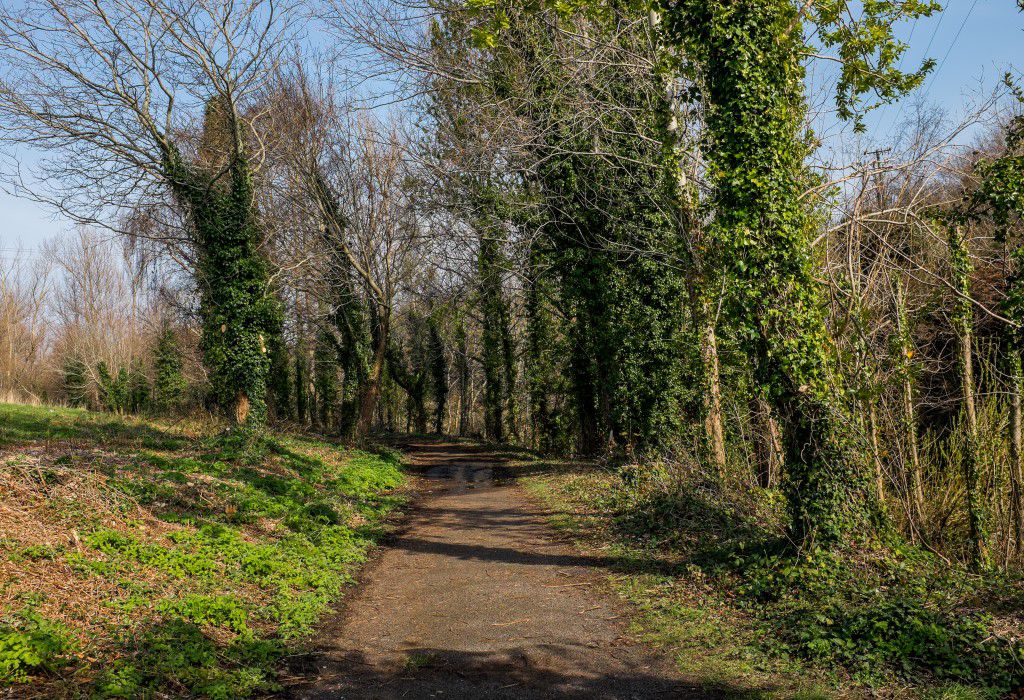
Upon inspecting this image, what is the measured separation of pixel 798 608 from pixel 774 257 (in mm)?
3678

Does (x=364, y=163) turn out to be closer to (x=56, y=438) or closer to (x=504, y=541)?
(x=56, y=438)

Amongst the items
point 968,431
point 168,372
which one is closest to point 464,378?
point 168,372

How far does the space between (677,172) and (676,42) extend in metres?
4.13

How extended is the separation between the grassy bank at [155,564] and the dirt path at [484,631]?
579 mm

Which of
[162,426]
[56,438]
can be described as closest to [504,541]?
[56,438]

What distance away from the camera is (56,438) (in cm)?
1288

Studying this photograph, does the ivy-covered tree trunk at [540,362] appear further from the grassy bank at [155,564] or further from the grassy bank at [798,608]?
the grassy bank at [798,608]

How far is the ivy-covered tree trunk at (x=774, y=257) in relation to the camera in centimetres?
775

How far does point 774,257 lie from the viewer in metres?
7.93

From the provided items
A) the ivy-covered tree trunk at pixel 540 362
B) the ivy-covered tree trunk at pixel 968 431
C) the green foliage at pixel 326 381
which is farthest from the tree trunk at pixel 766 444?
the green foliage at pixel 326 381

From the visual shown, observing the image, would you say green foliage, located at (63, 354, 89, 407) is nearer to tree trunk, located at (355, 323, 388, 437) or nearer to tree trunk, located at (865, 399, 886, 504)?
tree trunk, located at (355, 323, 388, 437)

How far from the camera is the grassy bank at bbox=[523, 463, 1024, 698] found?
542 centimetres

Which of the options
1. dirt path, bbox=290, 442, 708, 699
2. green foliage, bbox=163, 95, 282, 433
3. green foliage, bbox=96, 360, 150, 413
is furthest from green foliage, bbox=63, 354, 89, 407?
dirt path, bbox=290, 442, 708, 699

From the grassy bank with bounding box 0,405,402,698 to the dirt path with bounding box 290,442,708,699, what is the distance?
22.8 inches
